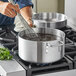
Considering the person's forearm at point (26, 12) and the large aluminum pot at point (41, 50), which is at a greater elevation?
the person's forearm at point (26, 12)

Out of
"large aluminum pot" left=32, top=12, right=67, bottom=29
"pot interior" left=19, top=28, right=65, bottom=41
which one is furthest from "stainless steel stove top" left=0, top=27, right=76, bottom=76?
"large aluminum pot" left=32, top=12, right=67, bottom=29

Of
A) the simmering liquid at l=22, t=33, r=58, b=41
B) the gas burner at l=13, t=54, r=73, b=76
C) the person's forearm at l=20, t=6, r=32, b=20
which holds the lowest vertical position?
the gas burner at l=13, t=54, r=73, b=76

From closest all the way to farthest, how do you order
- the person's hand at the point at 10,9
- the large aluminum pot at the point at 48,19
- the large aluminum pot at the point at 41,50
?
1. the large aluminum pot at the point at 41,50
2. the person's hand at the point at 10,9
3. the large aluminum pot at the point at 48,19

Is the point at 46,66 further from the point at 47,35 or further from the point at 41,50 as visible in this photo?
the point at 47,35

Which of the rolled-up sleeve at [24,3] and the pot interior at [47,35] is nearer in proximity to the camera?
the pot interior at [47,35]

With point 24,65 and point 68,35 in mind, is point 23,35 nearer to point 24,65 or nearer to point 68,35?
point 24,65

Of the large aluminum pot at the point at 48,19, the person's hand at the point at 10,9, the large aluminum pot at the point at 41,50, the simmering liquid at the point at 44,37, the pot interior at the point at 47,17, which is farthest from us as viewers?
the pot interior at the point at 47,17

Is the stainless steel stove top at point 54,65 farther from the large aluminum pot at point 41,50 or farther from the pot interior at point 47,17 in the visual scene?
the pot interior at point 47,17

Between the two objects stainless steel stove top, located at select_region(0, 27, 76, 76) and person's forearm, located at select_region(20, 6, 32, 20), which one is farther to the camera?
person's forearm, located at select_region(20, 6, 32, 20)

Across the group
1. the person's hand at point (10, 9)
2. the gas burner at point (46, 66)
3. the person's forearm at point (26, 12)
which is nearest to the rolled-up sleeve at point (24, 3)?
the person's forearm at point (26, 12)

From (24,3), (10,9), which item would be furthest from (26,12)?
(10,9)

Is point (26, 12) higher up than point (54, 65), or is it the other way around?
point (26, 12)

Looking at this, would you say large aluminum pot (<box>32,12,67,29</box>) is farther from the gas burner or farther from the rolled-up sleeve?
the gas burner

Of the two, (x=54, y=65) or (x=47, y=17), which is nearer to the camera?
(x=54, y=65)
